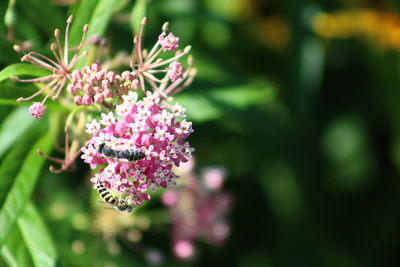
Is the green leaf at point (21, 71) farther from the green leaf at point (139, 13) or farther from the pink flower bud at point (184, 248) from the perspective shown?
the pink flower bud at point (184, 248)

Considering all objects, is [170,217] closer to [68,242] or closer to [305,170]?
[68,242]

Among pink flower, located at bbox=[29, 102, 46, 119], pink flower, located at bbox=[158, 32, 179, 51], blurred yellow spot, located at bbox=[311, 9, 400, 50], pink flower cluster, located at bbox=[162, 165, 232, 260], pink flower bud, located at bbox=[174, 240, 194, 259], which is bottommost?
pink flower bud, located at bbox=[174, 240, 194, 259]

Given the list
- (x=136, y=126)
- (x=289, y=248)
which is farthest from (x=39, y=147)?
(x=289, y=248)

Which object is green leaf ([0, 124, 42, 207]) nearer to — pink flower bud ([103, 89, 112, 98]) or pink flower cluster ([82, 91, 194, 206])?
pink flower cluster ([82, 91, 194, 206])

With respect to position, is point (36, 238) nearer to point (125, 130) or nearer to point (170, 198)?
point (125, 130)

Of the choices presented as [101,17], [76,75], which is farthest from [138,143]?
[101,17]

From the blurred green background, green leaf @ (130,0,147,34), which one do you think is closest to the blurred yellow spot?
A: the blurred green background
